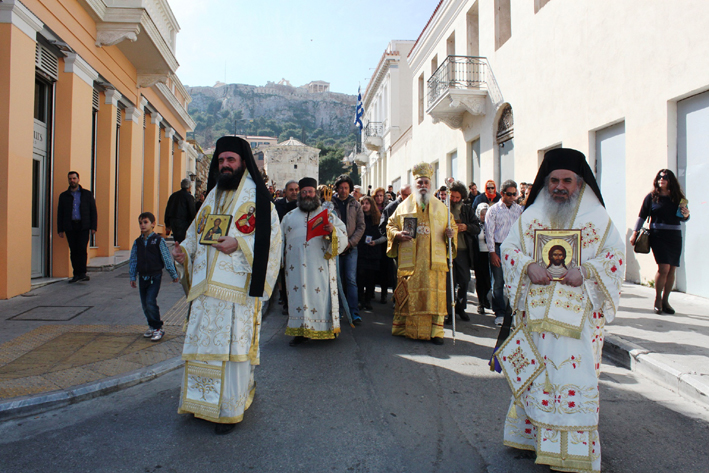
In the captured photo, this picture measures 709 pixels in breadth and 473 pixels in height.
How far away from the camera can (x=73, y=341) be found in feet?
17.8

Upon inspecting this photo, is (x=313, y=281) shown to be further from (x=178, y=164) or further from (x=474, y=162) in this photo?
(x=178, y=164)

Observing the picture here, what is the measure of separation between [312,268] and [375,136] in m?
28.4

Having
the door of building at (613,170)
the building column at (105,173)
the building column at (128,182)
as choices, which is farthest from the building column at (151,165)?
the door of building at (613,170)

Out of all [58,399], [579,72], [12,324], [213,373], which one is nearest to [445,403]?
[213,373]

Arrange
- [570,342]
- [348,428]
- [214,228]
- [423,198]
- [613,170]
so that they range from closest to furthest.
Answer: [570,342]
[348,428]
[214,228]
[423,198]
[613,170]

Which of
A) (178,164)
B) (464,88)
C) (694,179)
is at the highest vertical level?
(464,88)

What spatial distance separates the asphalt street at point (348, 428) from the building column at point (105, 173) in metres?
8.14

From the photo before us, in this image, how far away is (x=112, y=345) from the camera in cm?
533

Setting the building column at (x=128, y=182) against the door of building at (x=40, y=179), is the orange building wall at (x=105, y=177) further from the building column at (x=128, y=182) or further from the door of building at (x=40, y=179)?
the door of building at (x=40, y=179)

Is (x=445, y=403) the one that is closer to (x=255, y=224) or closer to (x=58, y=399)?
(x=255, y=224)

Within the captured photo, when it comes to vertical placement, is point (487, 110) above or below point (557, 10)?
below

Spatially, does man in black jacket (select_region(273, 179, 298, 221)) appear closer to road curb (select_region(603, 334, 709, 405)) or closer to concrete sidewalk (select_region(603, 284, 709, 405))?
road curb (select_region(603, 334, 709, 405))

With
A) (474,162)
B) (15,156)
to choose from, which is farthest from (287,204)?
(474,162)

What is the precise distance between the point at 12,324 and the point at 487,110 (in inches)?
519
